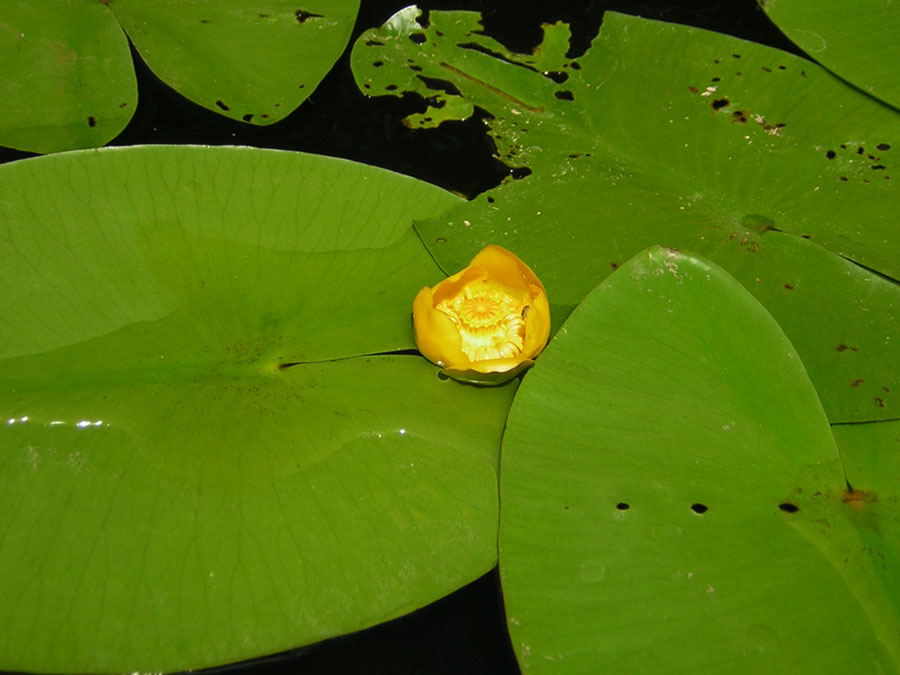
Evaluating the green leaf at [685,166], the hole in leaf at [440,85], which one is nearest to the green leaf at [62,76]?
the green leaf at [685,166]

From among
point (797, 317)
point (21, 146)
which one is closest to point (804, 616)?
point (797, 317)

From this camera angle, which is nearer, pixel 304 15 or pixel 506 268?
pixel 506 268

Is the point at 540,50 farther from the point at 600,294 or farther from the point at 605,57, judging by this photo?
the point at 600,294

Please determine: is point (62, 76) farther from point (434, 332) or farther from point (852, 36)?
point (852, 36)

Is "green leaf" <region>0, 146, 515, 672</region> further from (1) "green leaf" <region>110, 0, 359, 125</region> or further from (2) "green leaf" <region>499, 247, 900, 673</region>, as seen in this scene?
(1) "green leaf" <region>110, 0, 359, 125</region>

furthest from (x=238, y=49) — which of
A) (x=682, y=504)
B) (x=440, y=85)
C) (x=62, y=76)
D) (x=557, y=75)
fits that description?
(x=682, y=504)

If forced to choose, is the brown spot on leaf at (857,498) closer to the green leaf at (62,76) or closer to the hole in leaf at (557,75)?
the hole in leaf at (557,75)
